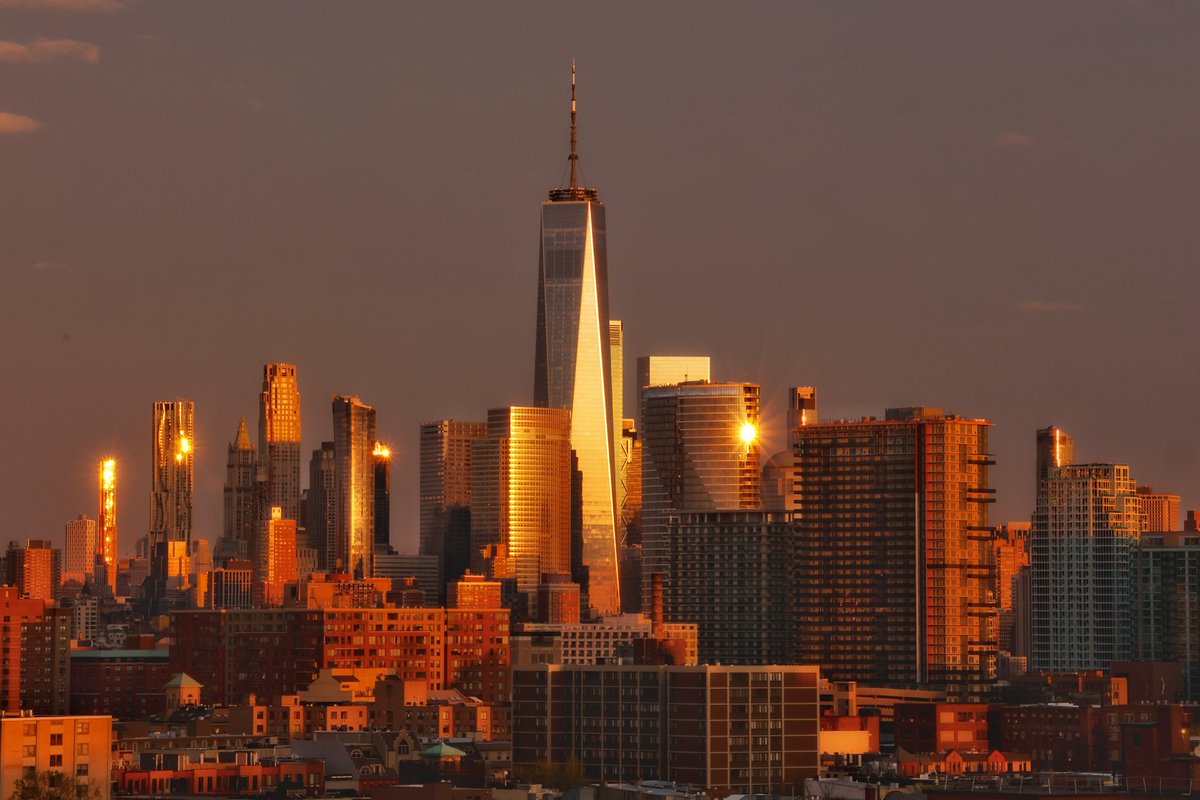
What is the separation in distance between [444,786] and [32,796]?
4873 cm

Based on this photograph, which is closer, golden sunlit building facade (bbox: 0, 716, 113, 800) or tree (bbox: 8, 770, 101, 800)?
tree (bbox: 8, 770, 101, 800)

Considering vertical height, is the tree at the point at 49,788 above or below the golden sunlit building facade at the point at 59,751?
below

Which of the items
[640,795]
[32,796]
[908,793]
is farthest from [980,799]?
[32,796]

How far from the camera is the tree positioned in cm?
15412

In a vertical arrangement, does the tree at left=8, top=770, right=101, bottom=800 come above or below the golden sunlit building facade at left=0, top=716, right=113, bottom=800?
below

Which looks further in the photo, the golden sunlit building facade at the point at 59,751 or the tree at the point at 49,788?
the golden sunlit building facade at the point at 59,751

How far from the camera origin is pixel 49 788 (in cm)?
15712

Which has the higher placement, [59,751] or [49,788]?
[59,751]

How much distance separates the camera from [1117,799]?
652 ft

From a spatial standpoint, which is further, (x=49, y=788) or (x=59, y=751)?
(x=59, y=751)

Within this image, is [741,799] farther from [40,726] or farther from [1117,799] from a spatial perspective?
[40,726]

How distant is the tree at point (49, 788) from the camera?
154m

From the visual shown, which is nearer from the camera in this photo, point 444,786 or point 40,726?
point 40,726

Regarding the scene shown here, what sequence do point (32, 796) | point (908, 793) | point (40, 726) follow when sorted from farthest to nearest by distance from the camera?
1. point (908, 793)
2. point (40, 726)
3. point (32, 796)
